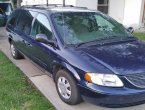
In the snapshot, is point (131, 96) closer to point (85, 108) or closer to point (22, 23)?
point (85, 108)

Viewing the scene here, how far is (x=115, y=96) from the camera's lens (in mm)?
3719

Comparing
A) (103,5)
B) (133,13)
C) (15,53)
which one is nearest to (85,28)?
(15,53)

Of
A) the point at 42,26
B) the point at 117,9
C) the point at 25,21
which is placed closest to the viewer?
the point at 42,26

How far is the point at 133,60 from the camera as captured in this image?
13.4 feet

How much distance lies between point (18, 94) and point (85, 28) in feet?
5.92

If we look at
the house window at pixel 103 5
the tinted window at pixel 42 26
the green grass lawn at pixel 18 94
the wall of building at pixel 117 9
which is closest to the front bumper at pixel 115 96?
the green grass lawn at pixel 18 94

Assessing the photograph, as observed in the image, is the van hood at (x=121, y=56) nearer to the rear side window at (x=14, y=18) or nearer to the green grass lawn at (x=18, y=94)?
the green grass lawn at (x=18, y=94)

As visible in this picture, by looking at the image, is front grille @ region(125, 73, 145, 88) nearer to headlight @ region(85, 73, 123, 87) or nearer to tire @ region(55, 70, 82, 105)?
headlight @ region(85, 73, 123, 87)

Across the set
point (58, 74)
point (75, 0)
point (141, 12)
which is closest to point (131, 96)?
point (58, 74)

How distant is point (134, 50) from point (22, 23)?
10.1 ft

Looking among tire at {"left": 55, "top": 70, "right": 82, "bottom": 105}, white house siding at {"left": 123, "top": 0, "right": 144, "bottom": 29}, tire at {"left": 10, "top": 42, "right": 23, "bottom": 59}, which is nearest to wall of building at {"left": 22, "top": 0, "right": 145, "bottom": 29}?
white house siding at {"left": 123, "top": 0, "right": 144, "bottom": 29}

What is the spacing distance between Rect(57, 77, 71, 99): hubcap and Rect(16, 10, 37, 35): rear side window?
1.77 metres

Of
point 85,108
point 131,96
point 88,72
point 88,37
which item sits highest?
point 88,37

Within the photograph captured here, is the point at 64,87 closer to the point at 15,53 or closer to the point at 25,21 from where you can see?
the point at 25,21
